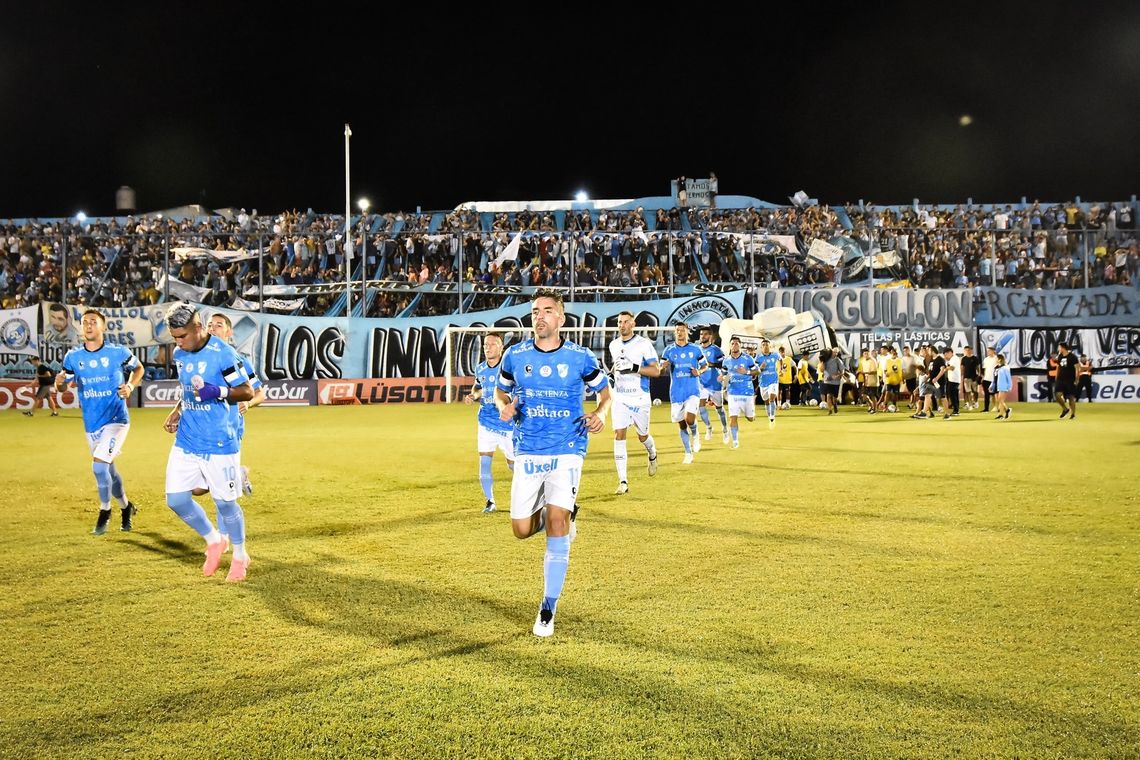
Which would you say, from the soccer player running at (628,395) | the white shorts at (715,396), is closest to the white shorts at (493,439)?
the soccer player running at (628,395)

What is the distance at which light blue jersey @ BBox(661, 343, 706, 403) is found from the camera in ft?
50.2

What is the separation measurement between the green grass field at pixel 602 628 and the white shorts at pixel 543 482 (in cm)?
77

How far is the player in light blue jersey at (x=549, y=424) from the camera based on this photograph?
6.08 metres

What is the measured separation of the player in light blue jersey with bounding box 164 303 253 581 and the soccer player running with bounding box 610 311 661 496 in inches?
215

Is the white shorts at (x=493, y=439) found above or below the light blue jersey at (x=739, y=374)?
below

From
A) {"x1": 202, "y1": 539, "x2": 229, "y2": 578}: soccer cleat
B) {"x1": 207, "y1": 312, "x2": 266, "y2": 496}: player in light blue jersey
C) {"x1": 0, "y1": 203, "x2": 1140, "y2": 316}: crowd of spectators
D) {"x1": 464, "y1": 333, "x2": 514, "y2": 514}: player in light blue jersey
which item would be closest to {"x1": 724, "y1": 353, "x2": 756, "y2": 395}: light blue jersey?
{"x1": 464, "y1": 333, "x2": 514, "y2": 514}: player in light blue jersey

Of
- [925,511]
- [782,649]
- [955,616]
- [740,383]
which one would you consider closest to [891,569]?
[955,616]

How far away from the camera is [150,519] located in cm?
1041

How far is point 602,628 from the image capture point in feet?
19.3

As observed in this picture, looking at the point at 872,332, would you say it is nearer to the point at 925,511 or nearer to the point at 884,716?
the point at 925,511

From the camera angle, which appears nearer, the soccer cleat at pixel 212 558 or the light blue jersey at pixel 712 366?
the soccer cleat at pixel 212 558

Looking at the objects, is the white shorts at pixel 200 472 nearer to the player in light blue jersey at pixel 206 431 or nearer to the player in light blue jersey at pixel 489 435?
the player in light blue jersey at pixel 206 431

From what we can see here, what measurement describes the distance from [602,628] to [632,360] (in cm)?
658

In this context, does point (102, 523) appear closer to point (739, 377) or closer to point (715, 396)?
point (715, 396)
